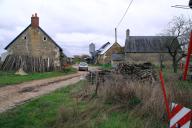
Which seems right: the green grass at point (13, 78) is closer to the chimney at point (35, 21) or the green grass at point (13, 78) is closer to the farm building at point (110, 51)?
the chimney at point (35, 21)

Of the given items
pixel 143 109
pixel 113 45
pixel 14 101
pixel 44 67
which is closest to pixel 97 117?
pixel 143 109

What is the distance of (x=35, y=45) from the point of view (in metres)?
38.6

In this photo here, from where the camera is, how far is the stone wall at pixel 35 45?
38375 millimetres

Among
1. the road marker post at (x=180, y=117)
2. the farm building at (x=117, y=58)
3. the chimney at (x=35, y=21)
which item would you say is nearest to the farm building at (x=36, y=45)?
the chimney at (x=35, y=21)

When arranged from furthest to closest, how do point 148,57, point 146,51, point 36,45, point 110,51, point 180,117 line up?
point 110,51
point 148,57
point 146,51
point 36,45
point 180,117

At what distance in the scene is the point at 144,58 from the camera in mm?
55875

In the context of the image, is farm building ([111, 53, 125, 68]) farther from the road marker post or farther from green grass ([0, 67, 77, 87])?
the road marker post

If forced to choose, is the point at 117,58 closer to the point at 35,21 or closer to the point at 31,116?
the point at 35,21

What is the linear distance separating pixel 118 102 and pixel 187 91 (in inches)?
98.2

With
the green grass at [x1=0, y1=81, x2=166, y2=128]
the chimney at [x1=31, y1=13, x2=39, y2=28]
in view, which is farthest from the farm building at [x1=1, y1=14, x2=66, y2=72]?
the green grass at [x1=0, y1=81, x2=166, y2=128]

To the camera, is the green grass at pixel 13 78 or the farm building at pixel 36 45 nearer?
the green grass at pixel 13 78

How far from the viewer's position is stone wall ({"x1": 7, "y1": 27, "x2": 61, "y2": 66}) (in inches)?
1511

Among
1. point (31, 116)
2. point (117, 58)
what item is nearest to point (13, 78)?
point (31, 116)

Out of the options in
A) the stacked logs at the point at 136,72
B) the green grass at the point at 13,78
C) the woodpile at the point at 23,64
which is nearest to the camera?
the stacked logs at the point at 136,72
